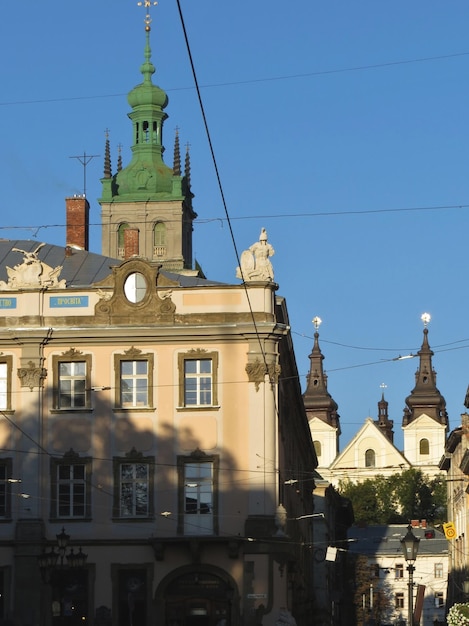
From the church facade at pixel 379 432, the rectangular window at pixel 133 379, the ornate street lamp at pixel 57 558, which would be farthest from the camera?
the church facade at pixel 379 432

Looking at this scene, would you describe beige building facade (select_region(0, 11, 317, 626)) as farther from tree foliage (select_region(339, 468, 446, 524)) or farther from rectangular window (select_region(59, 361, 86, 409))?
tree foliage (select_region(339, 468, 446, 524))

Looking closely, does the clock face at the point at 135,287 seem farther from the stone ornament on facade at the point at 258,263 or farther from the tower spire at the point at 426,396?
the tower spire at the point at 426,396

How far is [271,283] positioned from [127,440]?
21.8 ft

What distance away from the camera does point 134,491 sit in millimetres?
46469

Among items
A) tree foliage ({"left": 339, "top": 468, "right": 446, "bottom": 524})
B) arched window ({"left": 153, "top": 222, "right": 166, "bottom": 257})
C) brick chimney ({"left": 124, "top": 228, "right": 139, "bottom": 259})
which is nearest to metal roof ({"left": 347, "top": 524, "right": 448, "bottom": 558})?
tree foliage ({"left": 339, "top": 468, "right": 446, "bottom": 524})

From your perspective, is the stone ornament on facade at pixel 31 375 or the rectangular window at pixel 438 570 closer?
the stone ornament on facade at pixel 31 375

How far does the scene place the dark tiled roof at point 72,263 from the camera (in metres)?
51.1

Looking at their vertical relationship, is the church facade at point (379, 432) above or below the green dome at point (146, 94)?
below

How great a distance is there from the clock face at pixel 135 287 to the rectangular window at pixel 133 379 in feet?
5.85

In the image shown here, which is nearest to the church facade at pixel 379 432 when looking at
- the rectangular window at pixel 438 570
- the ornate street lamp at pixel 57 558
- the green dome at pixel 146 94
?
the rectangular window at pixel 438 570

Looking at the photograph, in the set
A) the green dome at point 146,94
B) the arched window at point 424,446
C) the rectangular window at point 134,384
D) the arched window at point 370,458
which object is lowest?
the rectangular window at point 134,384

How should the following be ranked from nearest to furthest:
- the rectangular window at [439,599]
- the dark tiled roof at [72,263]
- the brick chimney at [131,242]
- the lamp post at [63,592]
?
1. the lamp post at [63,592]
2. the dark tiled roof at [72,263]
3. the brick chimney at [131,242]
4. the rectangular window at [439,599]

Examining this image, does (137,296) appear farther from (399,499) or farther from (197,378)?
(399,499)

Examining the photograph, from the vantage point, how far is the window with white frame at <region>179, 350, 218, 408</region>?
46.8m
